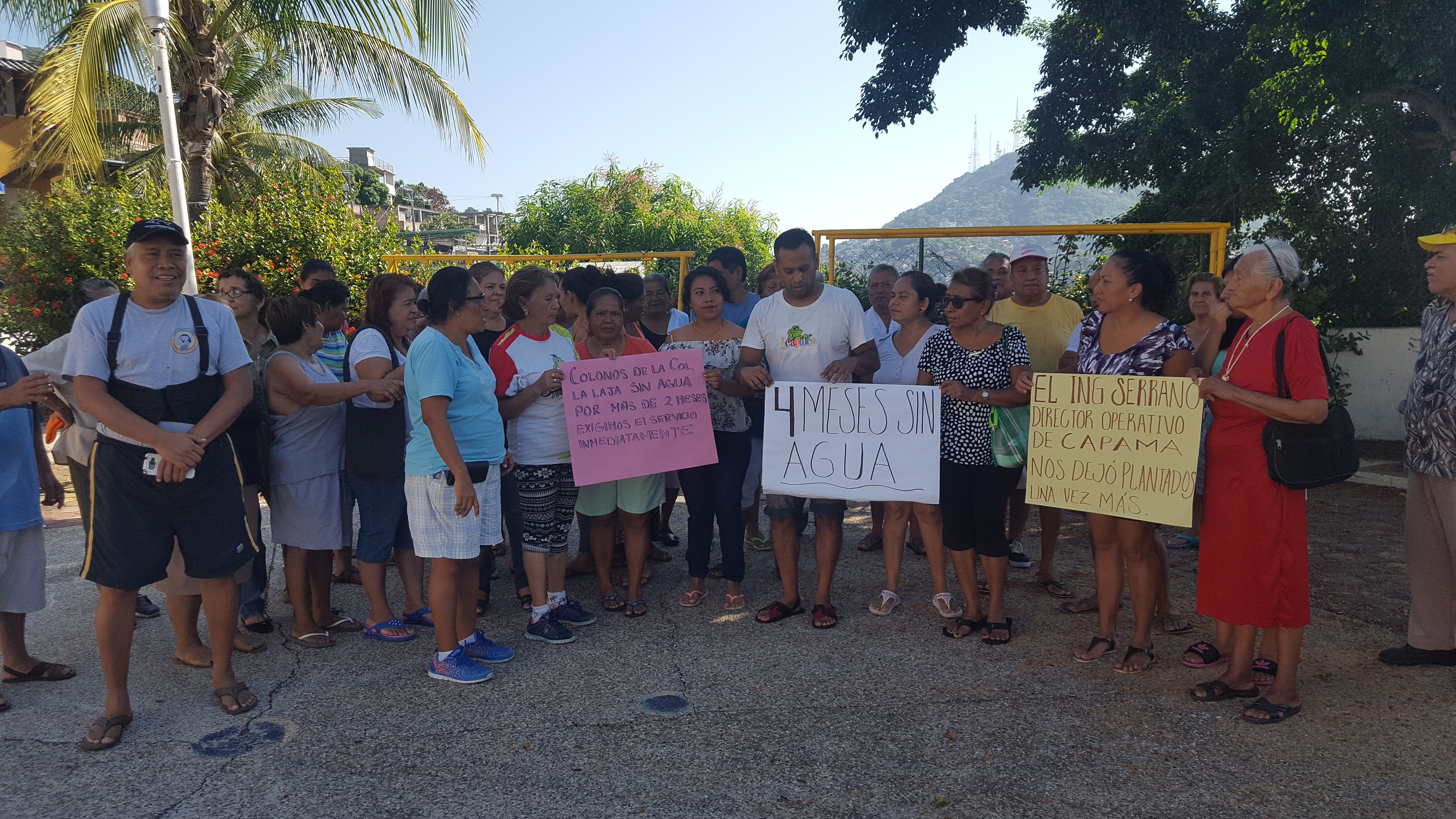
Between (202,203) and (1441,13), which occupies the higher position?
(1441,13)

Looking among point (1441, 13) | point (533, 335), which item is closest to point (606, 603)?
point (533, 335)

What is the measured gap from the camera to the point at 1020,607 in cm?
514

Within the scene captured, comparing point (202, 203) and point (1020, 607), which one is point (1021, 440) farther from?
point (202, 203)

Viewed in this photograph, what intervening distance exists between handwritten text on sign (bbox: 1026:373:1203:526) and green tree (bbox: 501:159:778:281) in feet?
98.3

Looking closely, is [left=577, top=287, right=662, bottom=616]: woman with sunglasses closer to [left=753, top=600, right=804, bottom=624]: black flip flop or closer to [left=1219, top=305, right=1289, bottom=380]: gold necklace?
[left=753, top=600, right=804, bottom=624]: black flip flop

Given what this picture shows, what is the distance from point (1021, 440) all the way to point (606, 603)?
248 centimetres

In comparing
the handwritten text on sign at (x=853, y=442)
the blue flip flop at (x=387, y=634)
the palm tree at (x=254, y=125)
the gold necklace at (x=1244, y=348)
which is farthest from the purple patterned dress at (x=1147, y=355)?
the palm tree at (x=254, y=125)

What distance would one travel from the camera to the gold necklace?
367cm

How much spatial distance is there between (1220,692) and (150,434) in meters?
4.51

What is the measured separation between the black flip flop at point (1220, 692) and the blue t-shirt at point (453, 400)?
10.8 feet

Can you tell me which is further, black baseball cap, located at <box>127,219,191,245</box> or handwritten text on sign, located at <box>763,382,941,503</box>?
handwritten text on sign, located at <box>763,382,941,503</box>

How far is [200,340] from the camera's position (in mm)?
3672

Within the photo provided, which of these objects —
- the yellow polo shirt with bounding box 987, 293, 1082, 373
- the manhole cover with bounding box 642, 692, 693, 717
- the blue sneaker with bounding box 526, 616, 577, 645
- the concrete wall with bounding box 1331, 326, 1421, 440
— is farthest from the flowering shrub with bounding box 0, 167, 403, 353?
the concrete wall with bounding box 1331, 326, 1421, 440

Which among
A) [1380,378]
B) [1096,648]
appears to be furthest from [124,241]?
[1380,378]
